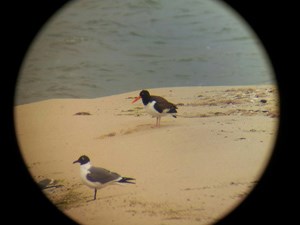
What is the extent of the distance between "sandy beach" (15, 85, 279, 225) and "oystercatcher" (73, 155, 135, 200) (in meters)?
0.04

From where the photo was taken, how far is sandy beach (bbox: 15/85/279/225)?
248 cm

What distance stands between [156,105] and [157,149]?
0.29m

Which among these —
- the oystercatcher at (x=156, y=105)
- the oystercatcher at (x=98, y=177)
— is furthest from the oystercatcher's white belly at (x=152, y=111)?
the oystercatcher at (x=98, y=177)

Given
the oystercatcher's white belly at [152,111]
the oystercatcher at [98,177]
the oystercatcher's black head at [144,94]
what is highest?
the oystercatcher's black head at [144,94]

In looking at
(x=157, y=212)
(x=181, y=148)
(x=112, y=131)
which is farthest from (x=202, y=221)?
(x=112, y=131)

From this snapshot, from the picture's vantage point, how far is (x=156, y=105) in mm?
2760

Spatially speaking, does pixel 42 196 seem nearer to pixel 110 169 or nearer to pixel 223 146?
pixel 110 169

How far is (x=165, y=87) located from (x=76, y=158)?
781mm

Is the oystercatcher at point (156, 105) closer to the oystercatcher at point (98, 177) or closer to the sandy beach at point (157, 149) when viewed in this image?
the sandy beach at point (157, 149)

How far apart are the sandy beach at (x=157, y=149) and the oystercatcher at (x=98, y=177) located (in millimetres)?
42

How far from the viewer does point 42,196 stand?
8.62ft

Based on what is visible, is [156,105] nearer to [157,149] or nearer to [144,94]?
[144,94]

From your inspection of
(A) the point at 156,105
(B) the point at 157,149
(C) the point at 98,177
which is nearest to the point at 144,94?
(A) the point at 156,105

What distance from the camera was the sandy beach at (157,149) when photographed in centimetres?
248
